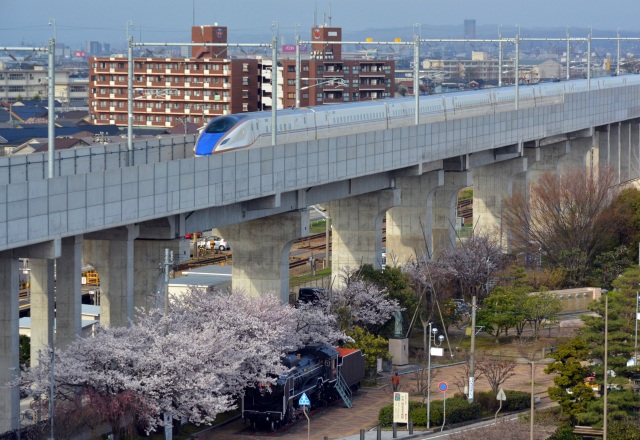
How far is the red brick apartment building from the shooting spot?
420 feet

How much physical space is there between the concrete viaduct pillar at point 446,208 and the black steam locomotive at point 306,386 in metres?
21.3

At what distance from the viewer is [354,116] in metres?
54.7

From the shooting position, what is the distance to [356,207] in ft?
177

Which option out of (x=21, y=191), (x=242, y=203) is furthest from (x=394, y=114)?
(x=21, y=191)

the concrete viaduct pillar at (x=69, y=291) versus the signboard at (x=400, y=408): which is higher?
the concrete viaduct pillar at (x=69, y=291)

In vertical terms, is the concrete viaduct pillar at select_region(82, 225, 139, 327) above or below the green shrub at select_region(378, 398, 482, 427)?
above

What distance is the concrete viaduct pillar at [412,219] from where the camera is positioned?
57.6 meters

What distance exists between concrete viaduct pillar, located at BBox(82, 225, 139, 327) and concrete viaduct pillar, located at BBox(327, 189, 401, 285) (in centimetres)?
1796

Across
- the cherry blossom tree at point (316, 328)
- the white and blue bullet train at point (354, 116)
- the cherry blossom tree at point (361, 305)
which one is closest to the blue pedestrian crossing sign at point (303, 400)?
the cherry blossom tree at point (316, 328)

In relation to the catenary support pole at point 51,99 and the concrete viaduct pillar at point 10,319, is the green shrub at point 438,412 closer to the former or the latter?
the concrete viaduct pillar at point 10,319

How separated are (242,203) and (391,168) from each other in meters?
9.71

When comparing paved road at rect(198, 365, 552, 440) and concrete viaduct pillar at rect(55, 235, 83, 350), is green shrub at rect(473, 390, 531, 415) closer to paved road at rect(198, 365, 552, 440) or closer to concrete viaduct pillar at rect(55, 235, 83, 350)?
paved road at rect(198, 365, 552, 440)

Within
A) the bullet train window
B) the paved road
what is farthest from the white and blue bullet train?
the paved road

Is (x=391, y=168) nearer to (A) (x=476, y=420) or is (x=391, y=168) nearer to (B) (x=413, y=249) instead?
(B) (x=413, y=249)
